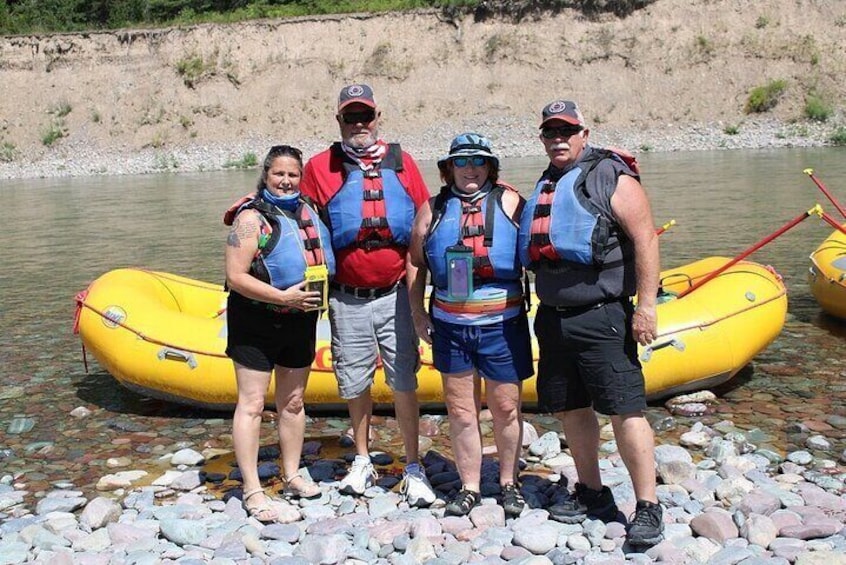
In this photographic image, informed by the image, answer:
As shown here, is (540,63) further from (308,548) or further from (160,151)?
(308,548)

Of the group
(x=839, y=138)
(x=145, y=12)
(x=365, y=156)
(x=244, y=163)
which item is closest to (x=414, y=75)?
(x=244, y=163)

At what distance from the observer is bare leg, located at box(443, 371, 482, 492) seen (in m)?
4.11

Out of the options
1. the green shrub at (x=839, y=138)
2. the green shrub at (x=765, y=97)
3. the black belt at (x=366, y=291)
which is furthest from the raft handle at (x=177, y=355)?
the green shrub at (x=765, y=97)

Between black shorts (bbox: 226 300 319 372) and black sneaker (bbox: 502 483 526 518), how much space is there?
1.15 metres

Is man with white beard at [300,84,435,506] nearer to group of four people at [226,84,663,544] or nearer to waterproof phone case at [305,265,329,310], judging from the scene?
group of four people at [226,84,663,544]

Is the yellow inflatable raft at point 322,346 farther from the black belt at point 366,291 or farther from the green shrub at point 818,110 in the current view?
the green shrub at point 818,110

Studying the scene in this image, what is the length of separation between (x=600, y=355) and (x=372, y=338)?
1.18m

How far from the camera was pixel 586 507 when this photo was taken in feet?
13.5

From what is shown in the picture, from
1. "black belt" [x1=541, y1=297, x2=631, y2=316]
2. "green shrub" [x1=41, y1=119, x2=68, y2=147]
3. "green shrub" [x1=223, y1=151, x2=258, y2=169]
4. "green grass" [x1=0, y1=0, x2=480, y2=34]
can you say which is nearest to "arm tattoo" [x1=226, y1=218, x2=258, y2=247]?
"black belt" [x1=541, y1=297, x2=631, y2=316]

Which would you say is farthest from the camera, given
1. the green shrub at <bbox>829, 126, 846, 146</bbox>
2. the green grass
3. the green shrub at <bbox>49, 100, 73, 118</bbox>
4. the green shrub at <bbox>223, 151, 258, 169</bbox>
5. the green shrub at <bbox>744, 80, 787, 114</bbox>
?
the green grass

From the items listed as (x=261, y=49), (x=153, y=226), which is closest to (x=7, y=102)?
(x=261, y=49)

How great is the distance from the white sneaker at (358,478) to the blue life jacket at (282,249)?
103 centimetres

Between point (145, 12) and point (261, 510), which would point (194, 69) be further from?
point (261, 510)

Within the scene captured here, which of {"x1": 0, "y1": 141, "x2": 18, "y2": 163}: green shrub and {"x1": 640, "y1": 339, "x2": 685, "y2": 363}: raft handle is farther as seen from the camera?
{"x1": 0, "y1": 141, "x2": 18, "y2": 163}: green shrub
